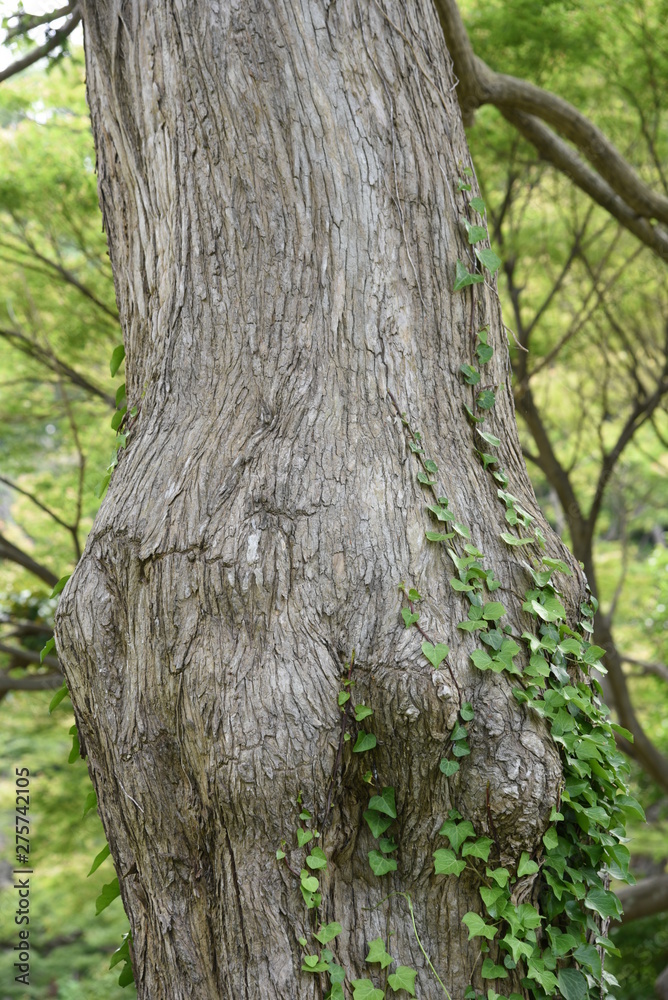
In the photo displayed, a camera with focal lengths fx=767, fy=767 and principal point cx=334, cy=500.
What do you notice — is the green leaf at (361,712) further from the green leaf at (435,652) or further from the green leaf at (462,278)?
the green leaf at (462,278)

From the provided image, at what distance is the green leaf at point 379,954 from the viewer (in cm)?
166

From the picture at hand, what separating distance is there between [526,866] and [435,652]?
1.68 feet

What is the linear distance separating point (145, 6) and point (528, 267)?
5.52 meters

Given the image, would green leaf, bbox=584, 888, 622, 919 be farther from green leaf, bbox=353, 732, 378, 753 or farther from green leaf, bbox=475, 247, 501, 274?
green leaf, bbox=475, 247, 501, 274

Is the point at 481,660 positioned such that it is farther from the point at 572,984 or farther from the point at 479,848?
the point at 572,984

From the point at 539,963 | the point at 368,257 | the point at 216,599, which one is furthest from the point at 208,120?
the point at 539,963

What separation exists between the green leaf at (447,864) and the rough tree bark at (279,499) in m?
0.03

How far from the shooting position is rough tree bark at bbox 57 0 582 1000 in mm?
1654

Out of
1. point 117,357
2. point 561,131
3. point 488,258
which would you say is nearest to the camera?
point 488,258

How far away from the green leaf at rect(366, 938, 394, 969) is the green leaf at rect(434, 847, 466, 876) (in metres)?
0.21

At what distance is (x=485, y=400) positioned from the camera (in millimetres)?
2109

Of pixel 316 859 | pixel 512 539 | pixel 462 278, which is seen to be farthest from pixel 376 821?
pixel 462 278

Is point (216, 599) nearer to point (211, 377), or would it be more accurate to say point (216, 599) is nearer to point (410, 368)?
point (211, 377)

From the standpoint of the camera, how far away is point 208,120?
6.87 ft
